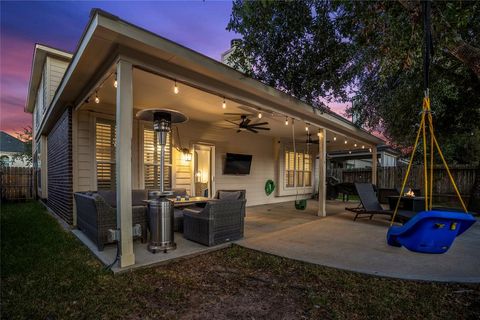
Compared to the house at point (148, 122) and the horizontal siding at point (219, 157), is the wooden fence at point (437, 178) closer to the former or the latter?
the house at point (148, 122)

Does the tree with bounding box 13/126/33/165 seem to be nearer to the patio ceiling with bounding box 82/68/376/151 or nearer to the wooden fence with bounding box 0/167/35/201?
the wooden fence with bounding box 0/167/35/201

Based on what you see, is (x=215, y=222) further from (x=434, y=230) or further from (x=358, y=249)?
(x=434, y=230)

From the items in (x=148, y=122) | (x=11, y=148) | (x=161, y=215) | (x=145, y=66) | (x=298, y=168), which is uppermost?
(x=11, y=148)

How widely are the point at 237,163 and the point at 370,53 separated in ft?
16.6

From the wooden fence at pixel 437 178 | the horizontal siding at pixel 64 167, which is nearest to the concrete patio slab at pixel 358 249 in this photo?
the horizontal siding at pixel 64 167

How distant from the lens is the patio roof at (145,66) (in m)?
2.86

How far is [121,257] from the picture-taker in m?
3.15

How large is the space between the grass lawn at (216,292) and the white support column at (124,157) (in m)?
0.39

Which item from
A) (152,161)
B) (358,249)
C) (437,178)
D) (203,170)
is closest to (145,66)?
(152,161)

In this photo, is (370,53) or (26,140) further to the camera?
(26,140)

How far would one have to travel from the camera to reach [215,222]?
13.5 feet

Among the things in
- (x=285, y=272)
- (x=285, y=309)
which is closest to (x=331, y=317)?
(x=285, y=309)

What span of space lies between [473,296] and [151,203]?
3.99 metres

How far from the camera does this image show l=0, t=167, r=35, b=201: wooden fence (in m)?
10.5
